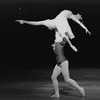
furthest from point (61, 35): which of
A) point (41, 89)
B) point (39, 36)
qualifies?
point (39, 36)

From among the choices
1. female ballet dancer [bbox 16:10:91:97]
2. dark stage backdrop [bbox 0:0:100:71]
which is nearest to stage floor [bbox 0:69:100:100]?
female ballet dancer [bbox 16:10:91:97]

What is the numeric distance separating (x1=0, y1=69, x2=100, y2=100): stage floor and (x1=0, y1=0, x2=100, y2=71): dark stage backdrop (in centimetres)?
269

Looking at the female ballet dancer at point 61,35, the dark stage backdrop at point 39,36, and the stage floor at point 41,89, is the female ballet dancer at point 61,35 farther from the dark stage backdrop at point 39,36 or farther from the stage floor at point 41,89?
the dark stage backdrop at point 39,36

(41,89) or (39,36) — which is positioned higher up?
(39,36)

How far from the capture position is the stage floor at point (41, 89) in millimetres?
10414

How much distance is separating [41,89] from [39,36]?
476cm

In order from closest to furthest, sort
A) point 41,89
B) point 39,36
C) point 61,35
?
point 61,35 < point 41,89 < point 39,36

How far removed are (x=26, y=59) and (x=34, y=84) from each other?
360cm

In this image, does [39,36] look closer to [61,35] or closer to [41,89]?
[41,89]

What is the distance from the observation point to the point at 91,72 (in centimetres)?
1352

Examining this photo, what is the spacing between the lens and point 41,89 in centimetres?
1134

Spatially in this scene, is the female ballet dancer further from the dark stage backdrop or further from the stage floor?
the dark stage backdrop

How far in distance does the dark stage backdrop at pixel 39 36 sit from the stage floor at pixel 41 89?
2687 mm

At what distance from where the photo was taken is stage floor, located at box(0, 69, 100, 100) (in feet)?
34.2
